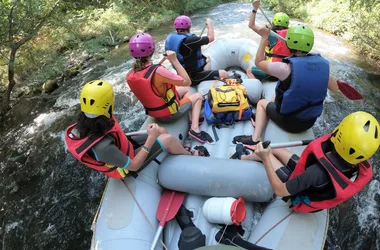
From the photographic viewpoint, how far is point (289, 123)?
10.7ft

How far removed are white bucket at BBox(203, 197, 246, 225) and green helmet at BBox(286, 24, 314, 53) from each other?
1.56m

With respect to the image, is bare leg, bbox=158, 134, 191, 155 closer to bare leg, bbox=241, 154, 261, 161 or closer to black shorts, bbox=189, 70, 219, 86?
bare leg, bbox=241, 154, 261, 161

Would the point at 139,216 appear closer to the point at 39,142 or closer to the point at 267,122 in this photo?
the point at 267,122

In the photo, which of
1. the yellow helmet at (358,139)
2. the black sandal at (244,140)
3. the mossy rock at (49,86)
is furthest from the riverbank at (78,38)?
the yellow helmet at (358,139)

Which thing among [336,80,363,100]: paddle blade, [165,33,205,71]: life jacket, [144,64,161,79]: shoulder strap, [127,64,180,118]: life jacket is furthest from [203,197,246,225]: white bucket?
[165,33,205,71]: life jacket

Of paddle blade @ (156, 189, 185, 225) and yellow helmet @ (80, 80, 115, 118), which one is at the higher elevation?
yellow helmet @ (80, 80, 115, 118)

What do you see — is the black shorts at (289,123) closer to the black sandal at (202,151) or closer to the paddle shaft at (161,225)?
the black sandal at (202,151)

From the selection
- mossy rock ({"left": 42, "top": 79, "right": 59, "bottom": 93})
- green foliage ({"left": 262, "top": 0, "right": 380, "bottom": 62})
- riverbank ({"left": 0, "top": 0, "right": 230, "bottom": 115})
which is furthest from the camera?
green foliage ({"left": 262, "top": 0, "right": 380, "bottom": 62})

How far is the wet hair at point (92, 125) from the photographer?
237 cm

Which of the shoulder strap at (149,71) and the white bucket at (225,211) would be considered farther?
the shoulder strap at (149,71)

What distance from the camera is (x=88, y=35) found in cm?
923

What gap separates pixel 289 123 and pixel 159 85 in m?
1.44

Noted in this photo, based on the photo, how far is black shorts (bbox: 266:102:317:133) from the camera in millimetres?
3244

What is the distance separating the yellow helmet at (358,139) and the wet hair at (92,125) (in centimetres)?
171
